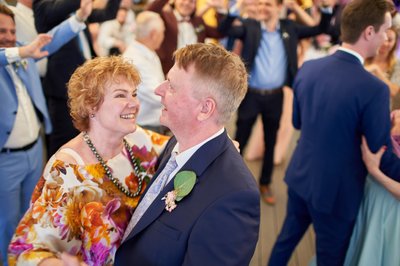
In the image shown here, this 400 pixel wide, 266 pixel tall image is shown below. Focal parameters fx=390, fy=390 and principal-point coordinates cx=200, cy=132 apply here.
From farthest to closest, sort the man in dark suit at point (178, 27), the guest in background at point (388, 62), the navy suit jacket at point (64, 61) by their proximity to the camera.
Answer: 1. the man in dark suit at point (178, 27)
2. the navy suit jacket at point (64, 61)
3. the guest in background at point (388, 62)

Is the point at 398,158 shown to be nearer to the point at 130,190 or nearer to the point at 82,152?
the point at 130,190

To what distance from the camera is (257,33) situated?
3.52 m

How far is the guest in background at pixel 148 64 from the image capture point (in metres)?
2.88

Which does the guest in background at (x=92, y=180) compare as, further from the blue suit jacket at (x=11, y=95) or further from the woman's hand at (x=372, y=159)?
the woman's hand at (x=372, y=159)

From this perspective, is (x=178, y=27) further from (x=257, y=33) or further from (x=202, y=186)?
(x=202, y=186)

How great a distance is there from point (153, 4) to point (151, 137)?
2.12m

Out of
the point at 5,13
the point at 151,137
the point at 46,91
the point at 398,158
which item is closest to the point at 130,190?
the point at 151,137

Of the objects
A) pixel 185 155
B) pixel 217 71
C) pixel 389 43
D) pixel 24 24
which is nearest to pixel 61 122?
pixel 24 24

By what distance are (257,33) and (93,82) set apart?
234 cm

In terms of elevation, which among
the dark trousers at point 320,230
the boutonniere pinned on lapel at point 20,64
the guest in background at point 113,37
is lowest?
the dark trousers at point 320,230

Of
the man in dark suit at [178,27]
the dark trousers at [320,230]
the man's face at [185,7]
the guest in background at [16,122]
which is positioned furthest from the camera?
the man's face at [185,7]

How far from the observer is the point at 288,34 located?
3.57 meters

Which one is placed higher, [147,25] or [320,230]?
[147,25]

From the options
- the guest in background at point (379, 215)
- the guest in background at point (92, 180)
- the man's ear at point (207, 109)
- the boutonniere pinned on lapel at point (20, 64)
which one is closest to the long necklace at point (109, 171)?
the guest in background at point (92, 180)
